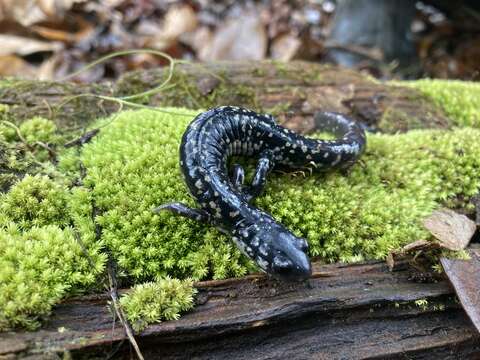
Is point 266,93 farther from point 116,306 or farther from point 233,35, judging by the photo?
point 116,306

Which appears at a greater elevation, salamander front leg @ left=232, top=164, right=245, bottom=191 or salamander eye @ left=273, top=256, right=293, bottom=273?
salamander front leg @ left=232, top=164, right=245, bottom=191

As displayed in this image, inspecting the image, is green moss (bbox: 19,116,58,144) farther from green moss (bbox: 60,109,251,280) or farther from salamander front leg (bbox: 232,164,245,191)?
salamander front leg (bbox: 232,164,245,191)

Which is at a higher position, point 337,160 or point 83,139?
point 83,139

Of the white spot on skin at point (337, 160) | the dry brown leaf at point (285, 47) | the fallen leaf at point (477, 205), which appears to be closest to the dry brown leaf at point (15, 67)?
the dry brown leaf at point (285, 47)

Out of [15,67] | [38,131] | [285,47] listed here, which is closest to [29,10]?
[15,67]

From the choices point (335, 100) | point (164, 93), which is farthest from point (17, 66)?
point (335, 100)

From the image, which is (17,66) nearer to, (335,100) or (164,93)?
(164,93)

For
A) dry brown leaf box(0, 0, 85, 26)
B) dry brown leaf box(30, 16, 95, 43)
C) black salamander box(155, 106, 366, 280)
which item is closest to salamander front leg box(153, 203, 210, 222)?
black salamander box(155, 106, 366, 280)
